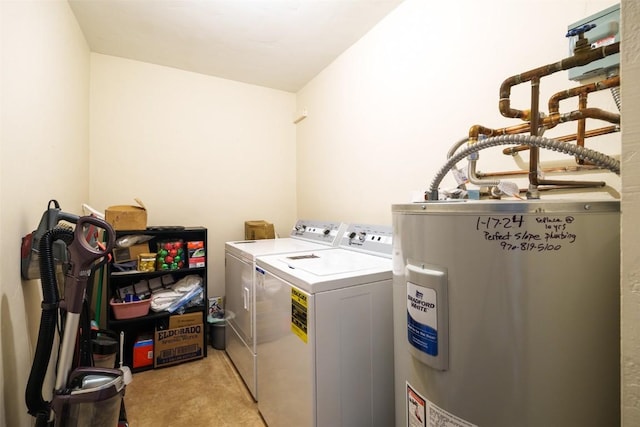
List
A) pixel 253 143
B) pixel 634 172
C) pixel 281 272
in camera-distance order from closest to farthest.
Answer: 1. pixel 634 172
2. pixel 281 272
3. pixel 253 143

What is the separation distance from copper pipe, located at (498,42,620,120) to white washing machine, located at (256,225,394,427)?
81 centimetres

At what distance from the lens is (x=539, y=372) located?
0.59 m

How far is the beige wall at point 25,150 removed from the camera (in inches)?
Answer: 42.0

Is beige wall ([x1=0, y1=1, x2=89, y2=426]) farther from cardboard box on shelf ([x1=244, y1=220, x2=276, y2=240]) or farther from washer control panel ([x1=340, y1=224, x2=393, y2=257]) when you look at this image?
washer control panel ([x1=340, y1=224, x2=393, y2=257])

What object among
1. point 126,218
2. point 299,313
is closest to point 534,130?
point 299,313

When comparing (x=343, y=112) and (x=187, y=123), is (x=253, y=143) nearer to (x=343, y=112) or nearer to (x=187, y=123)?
(x=187, y=123)

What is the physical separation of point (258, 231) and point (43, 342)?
1.82 metres

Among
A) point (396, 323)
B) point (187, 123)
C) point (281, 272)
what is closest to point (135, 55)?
point (187, 123)

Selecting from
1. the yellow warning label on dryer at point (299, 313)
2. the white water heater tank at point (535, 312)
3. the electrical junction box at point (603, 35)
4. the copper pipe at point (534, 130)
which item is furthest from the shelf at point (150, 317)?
the electrical junction box at point (603, 35)

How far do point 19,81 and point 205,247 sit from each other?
1512 millimetres

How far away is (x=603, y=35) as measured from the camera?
95cm

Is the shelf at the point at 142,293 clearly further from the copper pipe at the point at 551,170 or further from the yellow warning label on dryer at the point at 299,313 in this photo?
the copper pipe at the point at 551,170

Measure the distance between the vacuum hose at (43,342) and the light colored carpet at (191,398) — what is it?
804mm

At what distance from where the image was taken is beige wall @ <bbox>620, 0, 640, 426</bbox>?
1.36ft
